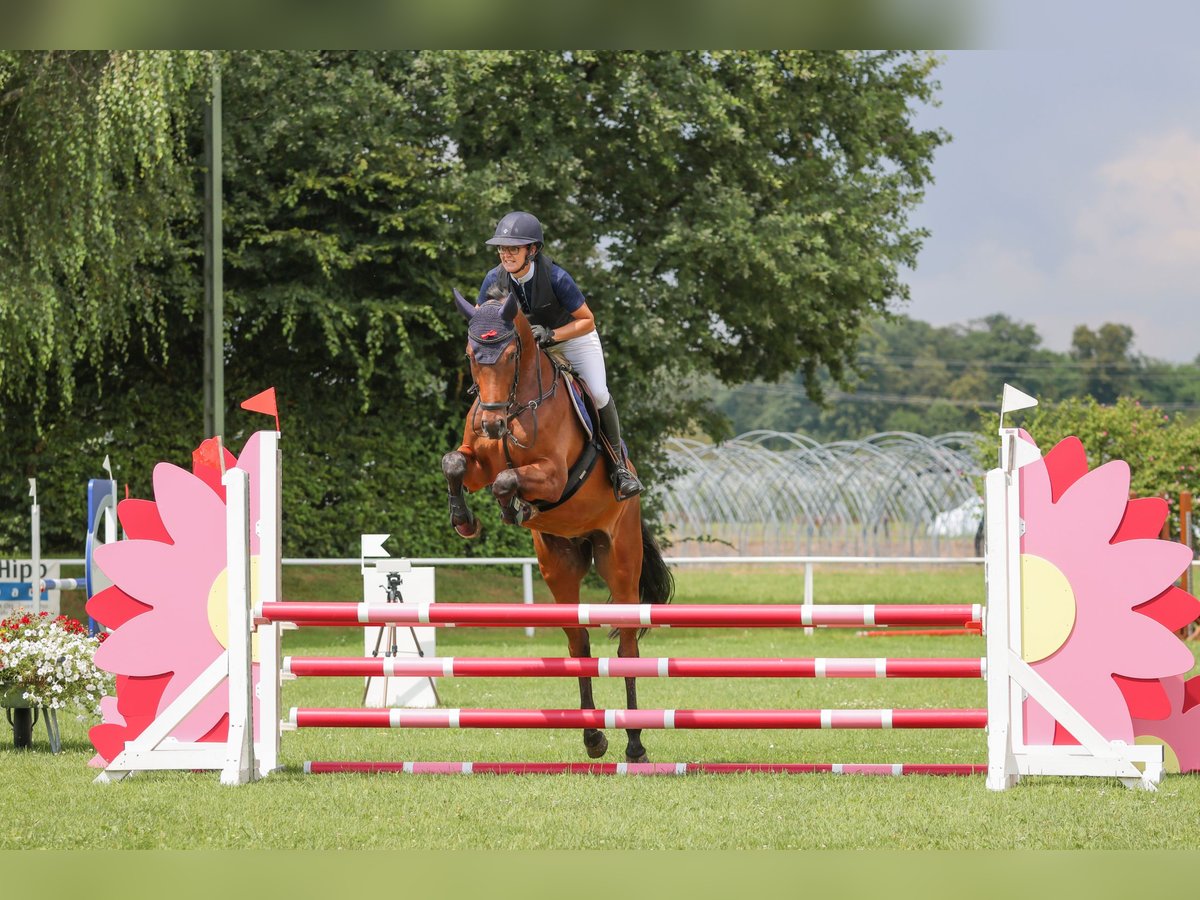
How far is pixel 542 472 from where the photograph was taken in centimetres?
607

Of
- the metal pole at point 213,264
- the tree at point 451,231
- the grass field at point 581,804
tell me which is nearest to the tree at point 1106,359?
the tree at point 451,231

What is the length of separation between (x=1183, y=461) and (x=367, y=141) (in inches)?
436

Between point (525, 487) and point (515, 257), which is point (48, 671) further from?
point (515, 257)

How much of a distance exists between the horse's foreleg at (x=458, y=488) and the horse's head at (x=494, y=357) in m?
0.25

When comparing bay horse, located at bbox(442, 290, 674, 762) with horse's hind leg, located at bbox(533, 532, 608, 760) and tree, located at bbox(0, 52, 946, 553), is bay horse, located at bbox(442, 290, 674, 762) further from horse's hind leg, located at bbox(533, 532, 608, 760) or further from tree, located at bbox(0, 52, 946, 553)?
tree, located at bbox(0, 52, 946, 553)

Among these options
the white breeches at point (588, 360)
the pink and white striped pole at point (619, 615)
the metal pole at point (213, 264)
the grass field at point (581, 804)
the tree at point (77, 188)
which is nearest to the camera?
the grass field at point (581, 804)

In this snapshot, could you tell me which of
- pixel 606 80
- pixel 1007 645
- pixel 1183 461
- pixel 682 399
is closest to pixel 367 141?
pixel 606 80

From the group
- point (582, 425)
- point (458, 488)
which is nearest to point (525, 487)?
point (458, 488)

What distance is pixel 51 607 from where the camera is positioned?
39.7 feet

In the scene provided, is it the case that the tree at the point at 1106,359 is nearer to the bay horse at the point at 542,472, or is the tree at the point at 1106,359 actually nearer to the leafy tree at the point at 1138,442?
the leafy tree at the point at 1138,442

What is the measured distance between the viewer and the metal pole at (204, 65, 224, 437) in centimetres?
1517

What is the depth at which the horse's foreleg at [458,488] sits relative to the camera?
5977 mm

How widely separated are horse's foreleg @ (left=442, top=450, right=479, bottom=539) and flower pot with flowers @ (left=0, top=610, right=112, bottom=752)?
2.15 m

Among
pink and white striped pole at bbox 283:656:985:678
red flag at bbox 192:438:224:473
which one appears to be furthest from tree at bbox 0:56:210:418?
pink and white striped pole at bbox 283:656:985:678
